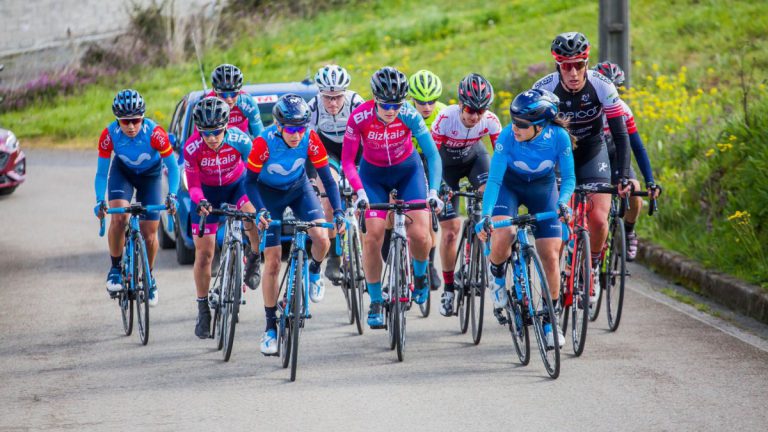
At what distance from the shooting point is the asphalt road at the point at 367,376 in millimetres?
7625

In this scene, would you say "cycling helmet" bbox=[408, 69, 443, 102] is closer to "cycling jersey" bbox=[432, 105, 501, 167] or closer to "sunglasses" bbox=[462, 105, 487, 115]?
"cycling jersey" bbox=[432, 105, 501, 167]

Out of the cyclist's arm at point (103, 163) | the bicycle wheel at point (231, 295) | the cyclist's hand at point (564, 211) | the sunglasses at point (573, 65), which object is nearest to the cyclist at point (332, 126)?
the cyclist's arm at point (103, 163)

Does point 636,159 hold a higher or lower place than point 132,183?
higher

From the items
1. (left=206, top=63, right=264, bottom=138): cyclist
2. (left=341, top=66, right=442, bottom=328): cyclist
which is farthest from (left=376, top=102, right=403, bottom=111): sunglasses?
(left=206, top=63, right=264, bottom=138): cyclist

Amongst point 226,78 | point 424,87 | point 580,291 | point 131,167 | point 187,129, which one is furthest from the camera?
point 187,129

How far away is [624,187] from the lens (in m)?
9.46

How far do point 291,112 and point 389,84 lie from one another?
77cm

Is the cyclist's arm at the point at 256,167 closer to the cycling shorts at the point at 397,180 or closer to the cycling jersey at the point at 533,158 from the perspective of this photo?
the cycling shorts at the point at 397,180

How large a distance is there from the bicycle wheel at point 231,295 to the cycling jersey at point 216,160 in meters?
0.66

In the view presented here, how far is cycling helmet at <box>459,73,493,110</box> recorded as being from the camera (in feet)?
31.7

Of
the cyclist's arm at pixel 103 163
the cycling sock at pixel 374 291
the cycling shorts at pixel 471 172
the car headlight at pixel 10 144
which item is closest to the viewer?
the cycling sock at pixel 374 291

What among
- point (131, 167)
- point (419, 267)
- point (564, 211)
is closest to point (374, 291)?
point (419, 267)

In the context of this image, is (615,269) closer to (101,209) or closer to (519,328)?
(519,328)

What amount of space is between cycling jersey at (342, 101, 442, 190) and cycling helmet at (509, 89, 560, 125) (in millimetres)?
1042
